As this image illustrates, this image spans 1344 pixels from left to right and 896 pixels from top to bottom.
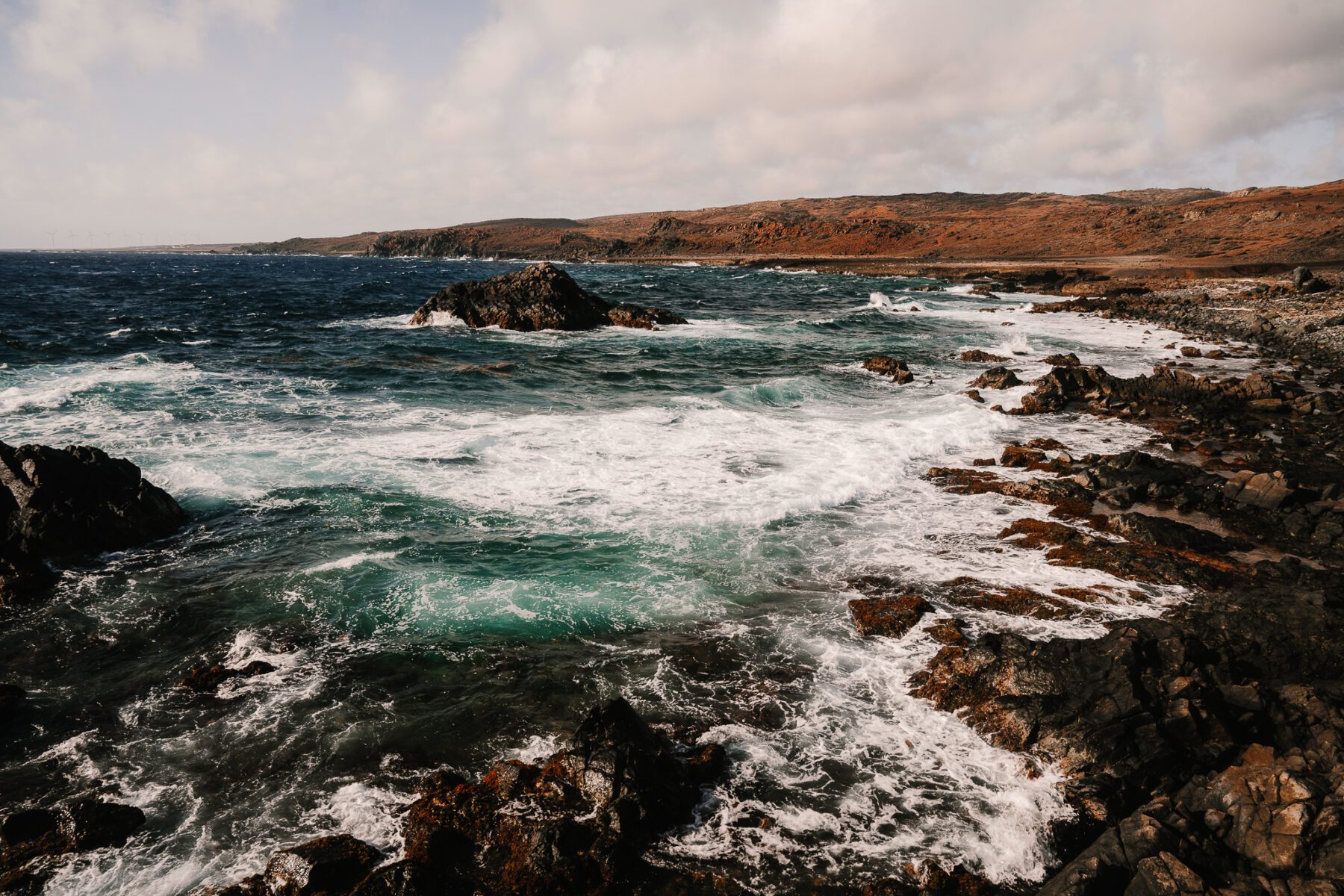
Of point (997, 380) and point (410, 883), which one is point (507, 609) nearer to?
point (410, 883)

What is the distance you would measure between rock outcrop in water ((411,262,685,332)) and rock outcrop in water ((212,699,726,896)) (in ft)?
127

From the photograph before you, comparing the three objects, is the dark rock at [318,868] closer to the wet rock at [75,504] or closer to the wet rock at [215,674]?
the wet rock at [215,674]

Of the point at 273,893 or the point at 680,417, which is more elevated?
the point at 680,417

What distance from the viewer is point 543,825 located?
633 centimetres

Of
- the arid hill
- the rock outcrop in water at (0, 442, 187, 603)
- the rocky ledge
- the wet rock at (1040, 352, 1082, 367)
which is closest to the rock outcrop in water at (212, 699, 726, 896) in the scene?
the rocky ledge

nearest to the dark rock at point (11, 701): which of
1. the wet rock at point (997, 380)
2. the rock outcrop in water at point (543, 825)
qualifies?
the rock outcrop in water at point (543, 825)

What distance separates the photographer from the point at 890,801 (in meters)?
6.90

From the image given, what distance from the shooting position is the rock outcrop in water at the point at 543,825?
19.5 ft

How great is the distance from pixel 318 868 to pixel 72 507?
10953 millimetres

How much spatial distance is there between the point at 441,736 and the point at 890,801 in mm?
5233

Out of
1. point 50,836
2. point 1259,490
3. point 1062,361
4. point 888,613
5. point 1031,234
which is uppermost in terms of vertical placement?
point 1031,234

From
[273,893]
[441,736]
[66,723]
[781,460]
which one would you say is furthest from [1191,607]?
[66,723]

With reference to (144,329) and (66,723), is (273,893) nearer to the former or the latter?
(66,723)

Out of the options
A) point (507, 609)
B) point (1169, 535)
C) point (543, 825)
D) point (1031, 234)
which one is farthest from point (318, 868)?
point (1031, 234)
